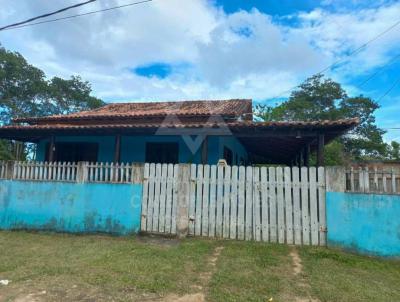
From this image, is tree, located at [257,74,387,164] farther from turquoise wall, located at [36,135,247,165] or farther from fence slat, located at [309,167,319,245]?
fence slat, located at [309,167,319,245]

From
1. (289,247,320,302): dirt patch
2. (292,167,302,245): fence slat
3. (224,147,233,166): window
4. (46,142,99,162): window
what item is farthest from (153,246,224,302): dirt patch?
(46,142,99,162): window

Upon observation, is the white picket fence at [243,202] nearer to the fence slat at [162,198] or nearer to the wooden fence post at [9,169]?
the fence slat at [162,198]

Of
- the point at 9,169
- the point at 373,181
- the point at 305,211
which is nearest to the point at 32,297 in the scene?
the point at 305,211

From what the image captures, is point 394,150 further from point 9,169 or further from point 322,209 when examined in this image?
point 9,169

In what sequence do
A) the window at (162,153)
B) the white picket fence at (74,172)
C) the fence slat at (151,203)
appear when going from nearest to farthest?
the fence slat at (151,203) < the white picket fence at (74,172) < the window at (162,153)

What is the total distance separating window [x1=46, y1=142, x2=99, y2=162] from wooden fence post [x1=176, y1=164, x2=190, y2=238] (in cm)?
541

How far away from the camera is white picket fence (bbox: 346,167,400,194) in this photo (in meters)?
5.29

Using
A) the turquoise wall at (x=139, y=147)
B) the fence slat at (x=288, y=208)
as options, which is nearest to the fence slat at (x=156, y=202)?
the fence slat at (x=288, y=208)

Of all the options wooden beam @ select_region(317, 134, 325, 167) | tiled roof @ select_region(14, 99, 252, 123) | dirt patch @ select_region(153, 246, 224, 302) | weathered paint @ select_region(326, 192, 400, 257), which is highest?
tiled roof @ select_region(14, 99, 252, 123)

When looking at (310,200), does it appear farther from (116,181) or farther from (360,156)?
(360,156)

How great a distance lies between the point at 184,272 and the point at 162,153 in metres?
5.98

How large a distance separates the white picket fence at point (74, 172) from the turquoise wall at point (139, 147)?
286 centimetres

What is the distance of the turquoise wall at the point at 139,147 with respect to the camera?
936cm

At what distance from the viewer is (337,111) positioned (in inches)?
1025
